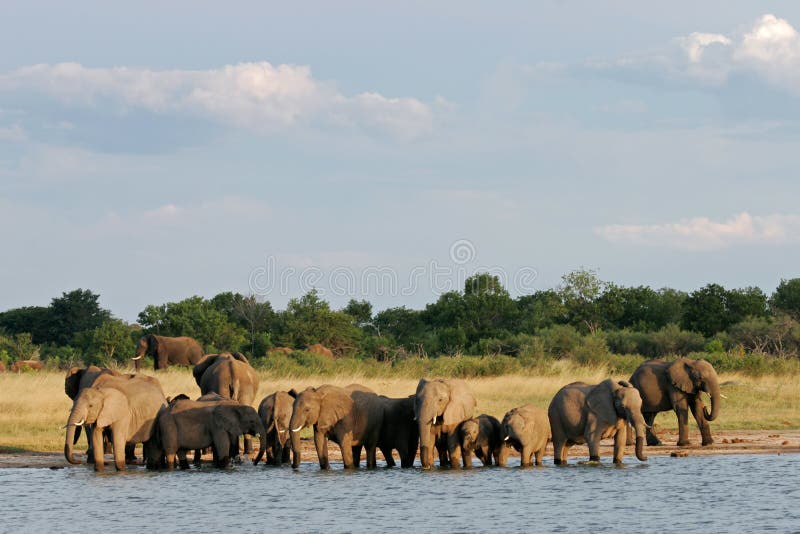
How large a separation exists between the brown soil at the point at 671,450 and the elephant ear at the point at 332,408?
7.59ft

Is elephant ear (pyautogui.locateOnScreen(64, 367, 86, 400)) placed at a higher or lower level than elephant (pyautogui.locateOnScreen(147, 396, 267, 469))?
higher

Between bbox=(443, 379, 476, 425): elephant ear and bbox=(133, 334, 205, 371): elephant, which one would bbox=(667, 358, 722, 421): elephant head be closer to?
bbox=(443, 379, 476, 425): elephant ear

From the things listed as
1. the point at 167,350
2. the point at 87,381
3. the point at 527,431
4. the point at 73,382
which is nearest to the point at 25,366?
the point at 167,350

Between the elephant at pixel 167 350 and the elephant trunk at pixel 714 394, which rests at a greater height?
the elephant at pixel 167 350

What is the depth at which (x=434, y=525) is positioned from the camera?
51.9 feet

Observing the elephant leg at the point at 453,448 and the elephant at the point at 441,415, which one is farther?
the elephant leg at the point at 453,448

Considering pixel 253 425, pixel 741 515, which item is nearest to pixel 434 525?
pixel 741 515

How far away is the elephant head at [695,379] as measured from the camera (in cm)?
2366

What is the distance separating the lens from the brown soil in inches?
877

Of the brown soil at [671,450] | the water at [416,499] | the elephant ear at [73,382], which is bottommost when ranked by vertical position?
the water at [416,499]

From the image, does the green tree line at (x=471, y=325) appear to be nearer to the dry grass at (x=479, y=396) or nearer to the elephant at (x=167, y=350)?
the elephant at (x=167, y=350)

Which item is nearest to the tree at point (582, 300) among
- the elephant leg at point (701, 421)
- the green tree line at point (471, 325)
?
the green tree line at point (471, 325)

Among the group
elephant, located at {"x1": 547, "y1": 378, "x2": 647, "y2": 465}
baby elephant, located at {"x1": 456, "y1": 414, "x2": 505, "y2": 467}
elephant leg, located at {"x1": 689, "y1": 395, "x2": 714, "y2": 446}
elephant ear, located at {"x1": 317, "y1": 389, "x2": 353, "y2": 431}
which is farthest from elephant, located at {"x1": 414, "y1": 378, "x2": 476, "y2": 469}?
elephant leg, located at {"x1": 689, "y1": 395, "x2": 714, "y2": 446}

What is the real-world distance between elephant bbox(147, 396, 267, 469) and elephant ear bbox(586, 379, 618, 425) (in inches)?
211
